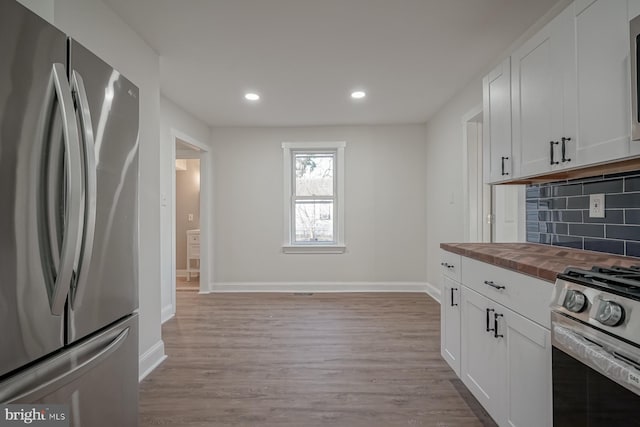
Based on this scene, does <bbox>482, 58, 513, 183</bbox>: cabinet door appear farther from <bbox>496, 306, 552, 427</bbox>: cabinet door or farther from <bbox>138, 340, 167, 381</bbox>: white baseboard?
<bbox>138, 340, 167, 381</bbox>: white baseboard

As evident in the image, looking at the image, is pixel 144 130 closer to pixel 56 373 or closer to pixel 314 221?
pixel 56 373

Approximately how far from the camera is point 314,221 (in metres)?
5.15

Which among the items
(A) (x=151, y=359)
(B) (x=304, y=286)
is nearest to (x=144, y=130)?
(A) (x=151, y=359)

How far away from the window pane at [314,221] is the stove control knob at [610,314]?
4202 millimetres

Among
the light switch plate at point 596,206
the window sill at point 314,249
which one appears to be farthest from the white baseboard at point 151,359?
the light switch plate at point 596,206

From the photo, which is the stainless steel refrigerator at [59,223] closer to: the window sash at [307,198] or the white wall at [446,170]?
the white wall at [446,170]

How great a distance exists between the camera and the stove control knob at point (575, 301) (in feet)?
3.46

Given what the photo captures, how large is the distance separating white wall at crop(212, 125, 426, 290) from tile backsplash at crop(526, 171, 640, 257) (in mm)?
2532

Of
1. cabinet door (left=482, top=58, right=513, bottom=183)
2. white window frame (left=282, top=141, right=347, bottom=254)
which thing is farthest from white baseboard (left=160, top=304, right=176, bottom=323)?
cabinet door (left=482, top=58, right=513, bottom=183)

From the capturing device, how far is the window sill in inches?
197

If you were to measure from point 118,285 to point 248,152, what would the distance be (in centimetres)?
396

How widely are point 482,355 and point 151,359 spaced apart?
234 centimetres

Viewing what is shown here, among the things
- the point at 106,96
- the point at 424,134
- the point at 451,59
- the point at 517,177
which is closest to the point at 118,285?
→ the point at 106,96

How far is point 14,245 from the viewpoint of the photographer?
854mm
